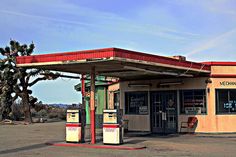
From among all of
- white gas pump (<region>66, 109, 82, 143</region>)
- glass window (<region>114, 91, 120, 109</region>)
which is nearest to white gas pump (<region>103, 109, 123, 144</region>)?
white gas pump (<region>66, 109, 82, 143</region>)

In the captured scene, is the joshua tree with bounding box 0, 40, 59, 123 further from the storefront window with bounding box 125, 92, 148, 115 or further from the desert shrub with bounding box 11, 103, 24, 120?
the storefront window with bounding box 125, 92, 148, 115

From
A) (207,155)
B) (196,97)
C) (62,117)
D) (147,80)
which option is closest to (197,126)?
(196,97)

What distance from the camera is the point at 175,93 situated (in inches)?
923

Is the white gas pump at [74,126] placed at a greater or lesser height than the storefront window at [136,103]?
lesser

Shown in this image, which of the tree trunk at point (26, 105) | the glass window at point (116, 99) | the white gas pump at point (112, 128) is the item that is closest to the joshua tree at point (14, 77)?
the tree trunk at point (26, 105)

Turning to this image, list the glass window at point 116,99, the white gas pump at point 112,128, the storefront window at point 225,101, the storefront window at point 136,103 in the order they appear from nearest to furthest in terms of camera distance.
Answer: the white gas pump at point 112,128
the storefront window at point 225,101
the storefront window at point 136,103
the glass window at point 116,99

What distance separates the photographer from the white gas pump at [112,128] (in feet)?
55.4

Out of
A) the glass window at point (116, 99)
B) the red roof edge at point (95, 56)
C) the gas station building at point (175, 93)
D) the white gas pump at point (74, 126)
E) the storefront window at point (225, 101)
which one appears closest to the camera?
the red roof edge at point (95, 56)

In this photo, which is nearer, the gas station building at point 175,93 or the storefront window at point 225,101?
the gas station building at point 175,93

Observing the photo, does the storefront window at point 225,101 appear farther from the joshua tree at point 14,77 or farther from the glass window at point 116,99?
the joshua tree at point 14,77

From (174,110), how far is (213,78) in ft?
9.98

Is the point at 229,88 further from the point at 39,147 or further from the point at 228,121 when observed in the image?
the point at 39,147

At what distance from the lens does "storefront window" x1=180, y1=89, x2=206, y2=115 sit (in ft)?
73.9

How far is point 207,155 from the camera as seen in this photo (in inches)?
536
